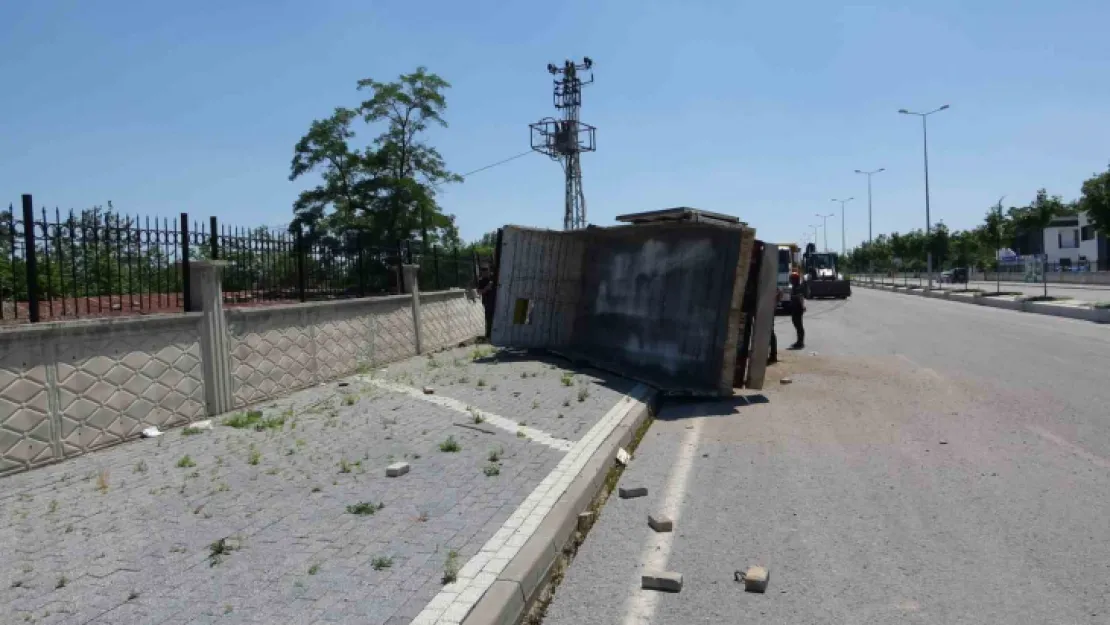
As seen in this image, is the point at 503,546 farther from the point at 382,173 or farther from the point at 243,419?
the point at 382,173

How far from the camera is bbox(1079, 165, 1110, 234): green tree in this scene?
26297 mm

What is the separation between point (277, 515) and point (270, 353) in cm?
517

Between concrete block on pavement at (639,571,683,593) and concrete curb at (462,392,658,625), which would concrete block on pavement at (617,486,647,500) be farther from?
concrete block on pavement at (639,571,683,593)

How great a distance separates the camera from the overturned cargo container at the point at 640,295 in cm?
1113

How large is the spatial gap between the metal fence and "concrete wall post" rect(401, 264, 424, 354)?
7.10 feet

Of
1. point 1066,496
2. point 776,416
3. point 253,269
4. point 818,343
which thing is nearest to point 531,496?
point 1066,496

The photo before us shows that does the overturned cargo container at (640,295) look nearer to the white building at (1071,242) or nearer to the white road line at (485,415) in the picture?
the white road line at (485,415)

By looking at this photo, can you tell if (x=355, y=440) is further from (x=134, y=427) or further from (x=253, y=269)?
(x=253, y=269)

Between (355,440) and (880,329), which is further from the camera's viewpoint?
(880,329)

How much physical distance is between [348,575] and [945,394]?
909 cm

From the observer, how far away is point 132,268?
866 centimetres

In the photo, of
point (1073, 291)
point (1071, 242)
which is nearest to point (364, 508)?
point (1073, 291)

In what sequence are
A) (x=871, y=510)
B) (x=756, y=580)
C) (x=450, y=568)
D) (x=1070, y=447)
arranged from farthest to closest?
(x=1070, y=447) → (x=871, y=510) → (x=756, y=580) → (x=450, y=568)

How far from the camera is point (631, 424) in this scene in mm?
8875
